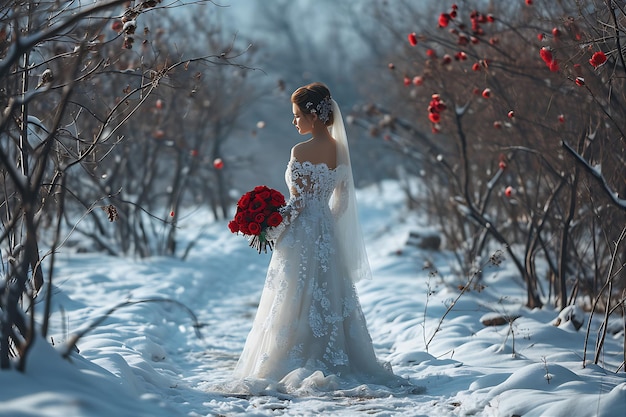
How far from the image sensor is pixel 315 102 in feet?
17.1

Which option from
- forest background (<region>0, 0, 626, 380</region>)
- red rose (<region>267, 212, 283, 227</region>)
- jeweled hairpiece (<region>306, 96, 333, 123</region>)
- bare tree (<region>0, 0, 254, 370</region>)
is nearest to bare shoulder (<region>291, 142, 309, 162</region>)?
jeweled hairpiece (<region>306, 96, 333, 123</region>)

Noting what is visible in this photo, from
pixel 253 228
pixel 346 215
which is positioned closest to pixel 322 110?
pixel 346 215

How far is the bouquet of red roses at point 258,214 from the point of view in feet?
16.6

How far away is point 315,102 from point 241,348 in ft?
8.29

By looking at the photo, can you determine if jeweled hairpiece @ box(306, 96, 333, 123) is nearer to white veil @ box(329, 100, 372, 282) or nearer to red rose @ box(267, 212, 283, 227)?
white veil @ box(329, 100, 372, 282)

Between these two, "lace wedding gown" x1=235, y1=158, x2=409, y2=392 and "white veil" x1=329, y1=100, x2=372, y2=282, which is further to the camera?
"white veil" x1=329, y1=100, x2=372, y2=282

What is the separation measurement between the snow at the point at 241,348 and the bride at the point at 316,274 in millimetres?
372

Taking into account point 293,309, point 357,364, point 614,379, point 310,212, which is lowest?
point 614,379

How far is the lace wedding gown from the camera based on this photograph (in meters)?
4.91

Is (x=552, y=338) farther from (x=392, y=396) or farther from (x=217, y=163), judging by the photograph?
(x=217, y=163)

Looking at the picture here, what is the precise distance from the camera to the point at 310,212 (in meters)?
5.23

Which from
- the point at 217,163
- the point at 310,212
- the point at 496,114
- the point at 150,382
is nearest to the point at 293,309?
the point at 310,212

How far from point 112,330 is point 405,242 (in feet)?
26.3

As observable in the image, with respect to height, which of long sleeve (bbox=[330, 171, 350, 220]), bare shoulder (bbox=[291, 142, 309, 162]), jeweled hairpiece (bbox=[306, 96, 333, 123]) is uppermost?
jeweled hairpiece (bbox=[306, 96, 333, 123])
